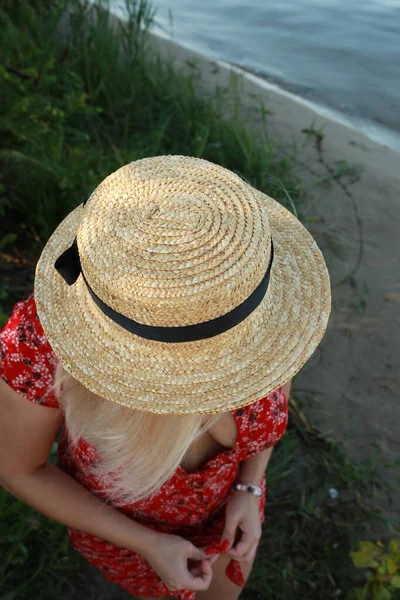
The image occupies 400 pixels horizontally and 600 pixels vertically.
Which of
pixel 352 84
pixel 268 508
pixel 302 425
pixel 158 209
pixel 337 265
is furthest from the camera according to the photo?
pixel 352 84

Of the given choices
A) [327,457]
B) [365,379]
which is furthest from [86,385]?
[365,379]

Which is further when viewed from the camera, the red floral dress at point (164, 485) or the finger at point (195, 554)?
the finger at point (195, 554)

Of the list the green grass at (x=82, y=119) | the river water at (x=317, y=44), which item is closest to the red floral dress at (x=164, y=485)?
the green grass at (x=82, y=119)

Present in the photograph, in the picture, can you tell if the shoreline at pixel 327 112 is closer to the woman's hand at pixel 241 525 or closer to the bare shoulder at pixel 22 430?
the woman's hand at pixel 241 525

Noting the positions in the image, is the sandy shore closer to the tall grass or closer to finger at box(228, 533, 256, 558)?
the tall grass

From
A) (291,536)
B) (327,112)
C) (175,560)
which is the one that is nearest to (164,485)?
(175,560)

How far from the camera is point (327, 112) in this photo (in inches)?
201

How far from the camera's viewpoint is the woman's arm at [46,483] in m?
1.21

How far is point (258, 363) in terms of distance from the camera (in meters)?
1.08

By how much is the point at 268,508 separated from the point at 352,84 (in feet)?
14.9

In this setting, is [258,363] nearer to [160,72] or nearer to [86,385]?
[86,385]

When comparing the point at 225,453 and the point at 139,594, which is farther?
the point at 139,594

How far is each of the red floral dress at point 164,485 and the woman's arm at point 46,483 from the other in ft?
0.15

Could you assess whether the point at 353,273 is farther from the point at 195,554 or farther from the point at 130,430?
the point at 130,430
